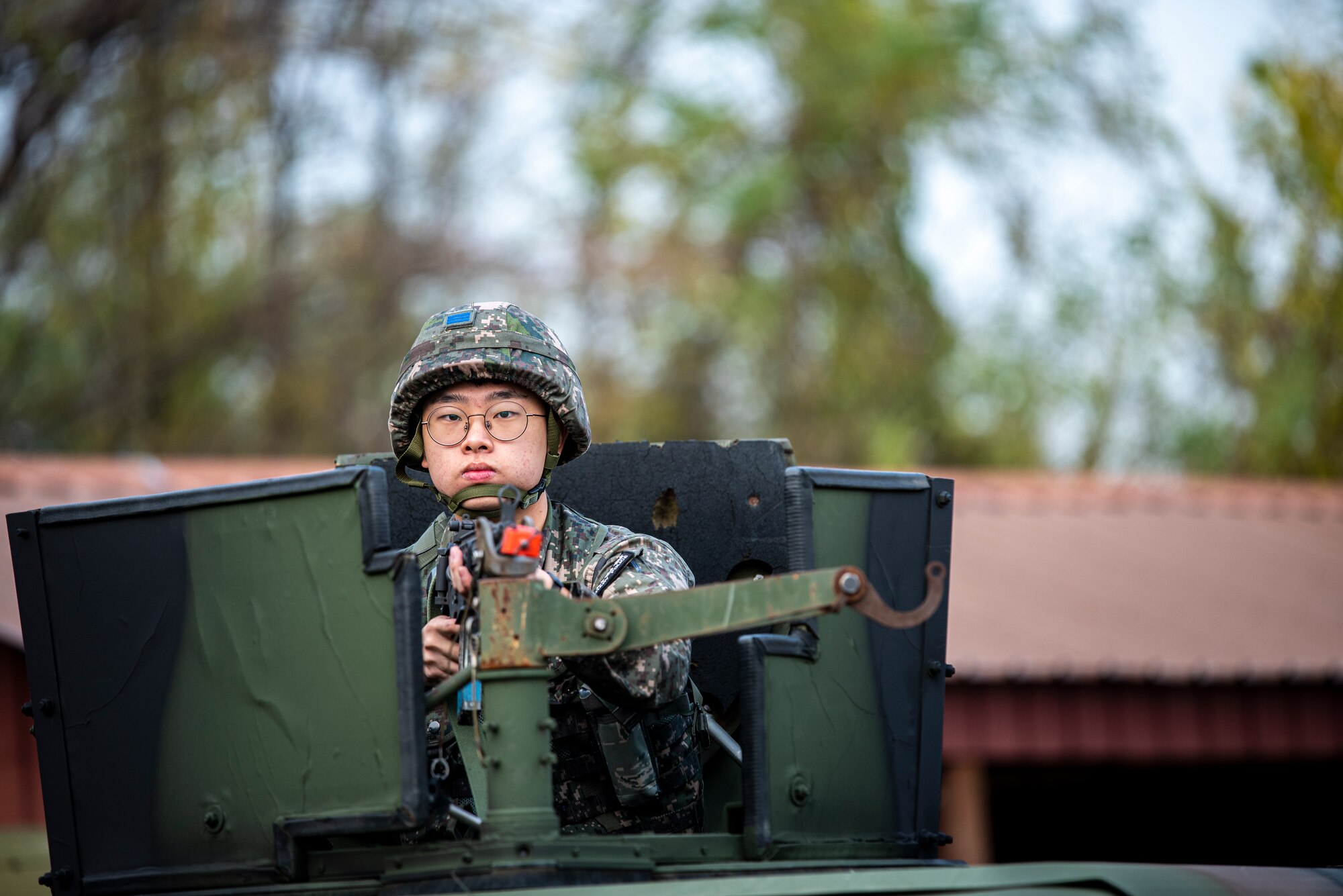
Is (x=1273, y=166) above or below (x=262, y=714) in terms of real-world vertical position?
above

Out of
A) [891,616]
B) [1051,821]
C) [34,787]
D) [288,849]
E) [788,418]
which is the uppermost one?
[788,418]

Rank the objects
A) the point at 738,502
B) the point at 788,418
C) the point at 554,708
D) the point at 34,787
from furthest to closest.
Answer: the point at 788,418, the point at 34,787, the point at 738,502, the point at 554,708

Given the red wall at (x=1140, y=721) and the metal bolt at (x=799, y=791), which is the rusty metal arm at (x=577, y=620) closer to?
the metal bolt at (x=799, y=791)

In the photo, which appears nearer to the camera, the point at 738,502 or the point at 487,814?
the point at 487,814

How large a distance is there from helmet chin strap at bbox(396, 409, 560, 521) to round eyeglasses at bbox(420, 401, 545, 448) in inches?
3.1

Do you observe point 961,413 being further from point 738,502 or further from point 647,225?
point 738,502

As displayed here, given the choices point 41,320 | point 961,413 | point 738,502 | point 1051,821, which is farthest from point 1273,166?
point 738,502

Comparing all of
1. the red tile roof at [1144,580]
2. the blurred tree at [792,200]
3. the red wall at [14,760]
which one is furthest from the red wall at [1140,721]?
the blurred tree at [792,200]

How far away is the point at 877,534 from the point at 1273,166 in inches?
737

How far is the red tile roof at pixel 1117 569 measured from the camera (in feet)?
30.9

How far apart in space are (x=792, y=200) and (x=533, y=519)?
64.5ft

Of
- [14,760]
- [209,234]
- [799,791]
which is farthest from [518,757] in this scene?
[209,234]

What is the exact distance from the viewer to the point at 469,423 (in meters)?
3.33

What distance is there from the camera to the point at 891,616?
2.39m
